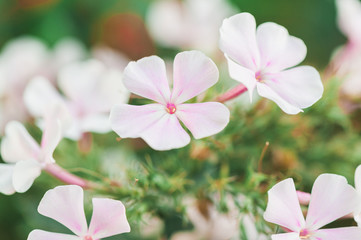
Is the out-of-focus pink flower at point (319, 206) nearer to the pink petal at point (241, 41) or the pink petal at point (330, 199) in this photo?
the pink petal at point (330, 199)

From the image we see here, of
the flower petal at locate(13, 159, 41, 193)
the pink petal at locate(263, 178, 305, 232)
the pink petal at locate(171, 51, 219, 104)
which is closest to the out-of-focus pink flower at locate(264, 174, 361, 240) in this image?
the pink petal at locate(263, 178, 305, 232)

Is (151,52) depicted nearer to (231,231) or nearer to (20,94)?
(20,94)

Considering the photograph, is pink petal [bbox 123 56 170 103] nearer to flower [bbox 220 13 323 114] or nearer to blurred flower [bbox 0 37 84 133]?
flower [bbox 220 13 323 114]

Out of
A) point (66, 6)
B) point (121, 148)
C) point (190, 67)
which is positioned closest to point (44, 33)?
point (66, 6)

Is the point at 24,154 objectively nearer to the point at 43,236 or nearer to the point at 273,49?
the point at 43,236

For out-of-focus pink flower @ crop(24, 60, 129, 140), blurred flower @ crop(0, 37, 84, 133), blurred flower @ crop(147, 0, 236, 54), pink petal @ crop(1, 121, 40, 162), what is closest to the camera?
pink petal @ crop(1, 121, 40, 162)

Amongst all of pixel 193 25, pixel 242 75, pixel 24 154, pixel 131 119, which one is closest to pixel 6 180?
pixel 24 154
